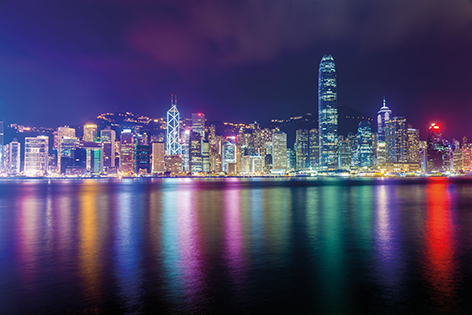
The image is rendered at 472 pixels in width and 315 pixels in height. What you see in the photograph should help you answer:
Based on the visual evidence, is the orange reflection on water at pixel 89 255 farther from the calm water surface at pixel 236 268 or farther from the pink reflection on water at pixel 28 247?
the pink reflection on water at pixel 28 247

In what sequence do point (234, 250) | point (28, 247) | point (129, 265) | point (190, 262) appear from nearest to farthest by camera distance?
point (129, 265)
point (190, 262)
point (234, 250)
point (28, 247)

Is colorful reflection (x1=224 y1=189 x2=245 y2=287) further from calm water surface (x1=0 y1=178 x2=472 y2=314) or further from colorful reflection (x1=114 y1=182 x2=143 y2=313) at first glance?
colorful reflection (x1=114 y1=182 x2=143 y2=313)

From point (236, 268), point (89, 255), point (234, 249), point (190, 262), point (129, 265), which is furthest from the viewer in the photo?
point (234, 249)

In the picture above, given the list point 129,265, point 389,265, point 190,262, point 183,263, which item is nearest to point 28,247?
point 129,265

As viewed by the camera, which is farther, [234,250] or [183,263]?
[234,250]

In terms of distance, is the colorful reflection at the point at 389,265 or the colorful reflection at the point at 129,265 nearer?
the colorful reflection at the point at 129,265

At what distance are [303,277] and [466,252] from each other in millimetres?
12096

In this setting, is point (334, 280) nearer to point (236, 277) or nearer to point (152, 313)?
point (236, 277)

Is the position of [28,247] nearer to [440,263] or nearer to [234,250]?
[234,250]

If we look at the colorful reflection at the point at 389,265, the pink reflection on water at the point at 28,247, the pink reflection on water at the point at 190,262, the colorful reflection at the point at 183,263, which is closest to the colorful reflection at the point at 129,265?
the colorful reflection at the point at 183,263

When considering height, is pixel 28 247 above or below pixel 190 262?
below

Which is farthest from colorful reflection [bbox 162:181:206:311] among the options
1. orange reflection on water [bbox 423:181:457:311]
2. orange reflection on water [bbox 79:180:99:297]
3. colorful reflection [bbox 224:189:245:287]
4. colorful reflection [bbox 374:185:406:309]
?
orange reflection on water [bbox 423:181:457:311]

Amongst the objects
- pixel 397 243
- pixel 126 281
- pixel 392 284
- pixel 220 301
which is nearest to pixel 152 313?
pixel 220 301

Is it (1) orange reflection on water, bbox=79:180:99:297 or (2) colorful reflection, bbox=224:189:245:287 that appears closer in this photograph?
(1) orange reflection on water, bbox=79:180:99:297
